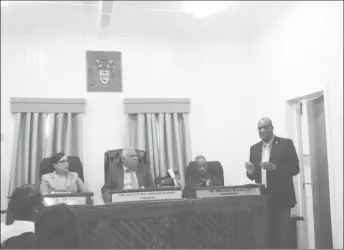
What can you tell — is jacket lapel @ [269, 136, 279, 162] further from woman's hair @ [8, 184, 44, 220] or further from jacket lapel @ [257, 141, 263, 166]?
woman's hair @ [8, 184, 44, 220]

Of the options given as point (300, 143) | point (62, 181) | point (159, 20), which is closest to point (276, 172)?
point (300, 143)

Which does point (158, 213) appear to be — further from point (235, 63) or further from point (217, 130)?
point (235, 63)

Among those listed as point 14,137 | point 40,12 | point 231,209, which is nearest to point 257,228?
point 231,209

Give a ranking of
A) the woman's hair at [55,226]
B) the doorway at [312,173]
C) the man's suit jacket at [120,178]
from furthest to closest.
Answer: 1. the man's suit jacket at [120,178]
2. the doorway at [312,173]
3. the woman's hair at [55,226]

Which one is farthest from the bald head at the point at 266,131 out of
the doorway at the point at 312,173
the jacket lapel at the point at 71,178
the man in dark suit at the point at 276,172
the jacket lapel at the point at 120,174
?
the jacket lapel at the point at 120,174

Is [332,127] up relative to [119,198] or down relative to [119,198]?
up

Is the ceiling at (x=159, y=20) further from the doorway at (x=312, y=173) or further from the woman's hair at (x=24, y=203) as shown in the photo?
the woman's hair at (x=24, y=203)
